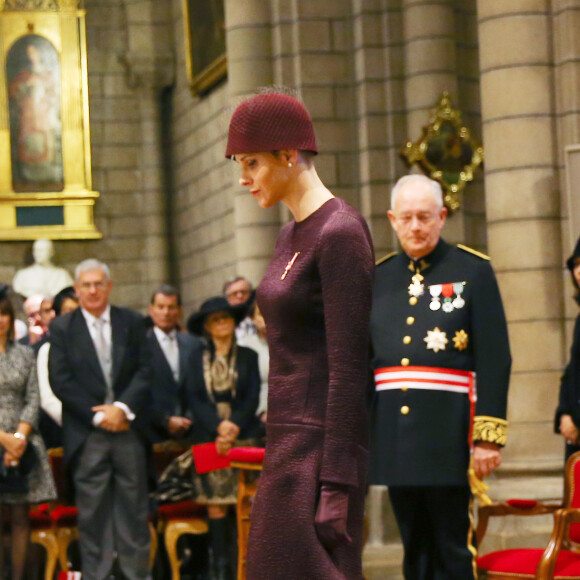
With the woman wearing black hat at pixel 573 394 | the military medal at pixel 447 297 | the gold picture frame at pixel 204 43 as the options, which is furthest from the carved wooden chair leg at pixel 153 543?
the gold picture frame at pixel 204 43

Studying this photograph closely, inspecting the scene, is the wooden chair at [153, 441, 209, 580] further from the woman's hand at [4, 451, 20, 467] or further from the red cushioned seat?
the woman's hand at [4, 451, 20, 467]

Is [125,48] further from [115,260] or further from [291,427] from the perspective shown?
[291,427]

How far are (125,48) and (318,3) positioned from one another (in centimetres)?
596

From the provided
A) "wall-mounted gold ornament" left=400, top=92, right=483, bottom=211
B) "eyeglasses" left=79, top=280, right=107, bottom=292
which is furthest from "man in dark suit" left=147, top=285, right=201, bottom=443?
"wall-mounted gold ornament" left=400, top=92, right=483, bottom=211

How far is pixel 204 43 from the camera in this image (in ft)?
42.8

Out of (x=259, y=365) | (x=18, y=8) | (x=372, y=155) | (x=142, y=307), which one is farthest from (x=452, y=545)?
(x=18, y=8)

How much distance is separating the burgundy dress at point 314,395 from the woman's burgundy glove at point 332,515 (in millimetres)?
21

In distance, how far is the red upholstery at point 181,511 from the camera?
7.45 metres

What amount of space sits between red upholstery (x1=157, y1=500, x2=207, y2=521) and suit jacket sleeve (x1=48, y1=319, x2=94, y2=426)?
2.93ft

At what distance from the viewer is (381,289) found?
4777mm

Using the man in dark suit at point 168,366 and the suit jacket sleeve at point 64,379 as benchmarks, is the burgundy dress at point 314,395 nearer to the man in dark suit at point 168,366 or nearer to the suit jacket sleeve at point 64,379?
the suit jacket sleeve at point 64,379

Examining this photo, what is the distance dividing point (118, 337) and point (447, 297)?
9.59ft

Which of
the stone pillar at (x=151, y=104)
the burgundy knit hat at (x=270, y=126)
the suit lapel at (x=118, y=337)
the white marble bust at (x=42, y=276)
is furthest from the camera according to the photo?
the stone pillar at (x=151, y=104)

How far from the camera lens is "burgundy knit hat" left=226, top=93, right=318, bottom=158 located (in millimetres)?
2779
